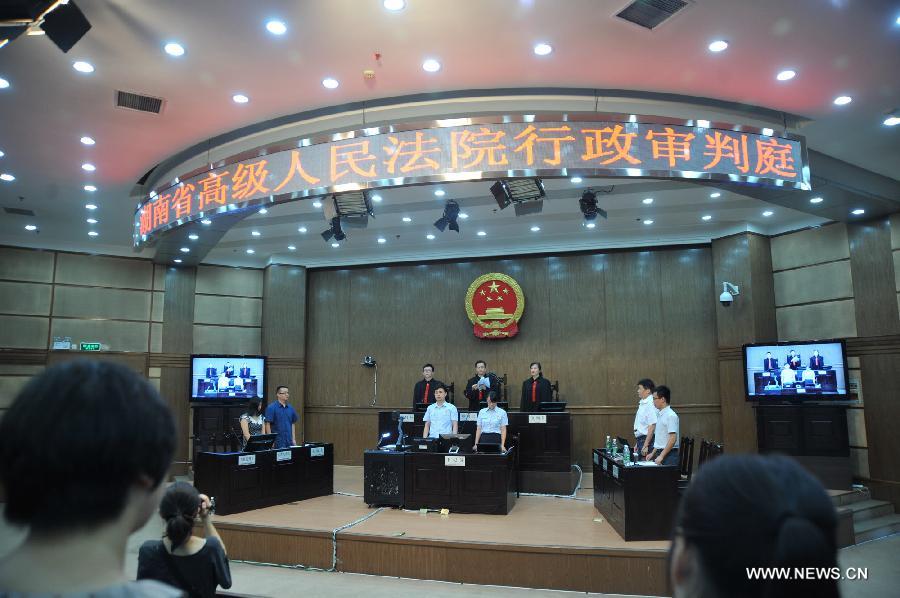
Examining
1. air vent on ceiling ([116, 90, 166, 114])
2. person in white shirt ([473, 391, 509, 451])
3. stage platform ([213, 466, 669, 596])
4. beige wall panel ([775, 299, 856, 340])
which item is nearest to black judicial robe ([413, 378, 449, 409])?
person in white shirt ([473, 391, 509, 451])

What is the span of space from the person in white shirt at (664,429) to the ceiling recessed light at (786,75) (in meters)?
2.96

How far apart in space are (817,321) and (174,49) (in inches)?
363

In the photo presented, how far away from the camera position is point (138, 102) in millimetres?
5652

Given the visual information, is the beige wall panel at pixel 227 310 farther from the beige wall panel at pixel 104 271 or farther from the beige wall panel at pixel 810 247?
the beige wall panel at pixel 810 247

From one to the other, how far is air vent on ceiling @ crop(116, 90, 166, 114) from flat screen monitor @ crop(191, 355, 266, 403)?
6.14 m

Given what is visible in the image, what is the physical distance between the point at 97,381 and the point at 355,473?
10374mm

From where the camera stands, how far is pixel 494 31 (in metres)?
4.59

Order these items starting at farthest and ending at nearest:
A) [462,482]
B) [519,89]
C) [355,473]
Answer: [355,473] → [462,482] → [519,89]

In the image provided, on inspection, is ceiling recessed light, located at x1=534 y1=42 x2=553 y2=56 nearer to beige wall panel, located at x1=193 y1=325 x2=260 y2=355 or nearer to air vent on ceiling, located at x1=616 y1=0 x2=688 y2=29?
air vent on ceiling, located at x1=616 y1=0 x2=688 y2=29

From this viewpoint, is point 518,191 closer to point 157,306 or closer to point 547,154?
point 547,154

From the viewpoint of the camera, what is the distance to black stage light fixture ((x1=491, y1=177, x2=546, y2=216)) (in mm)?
7137

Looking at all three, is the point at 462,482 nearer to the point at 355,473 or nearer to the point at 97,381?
the point at 355,473

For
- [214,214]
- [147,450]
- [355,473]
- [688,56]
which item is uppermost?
[688,56]

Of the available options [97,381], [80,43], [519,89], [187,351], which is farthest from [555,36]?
[187,351]
